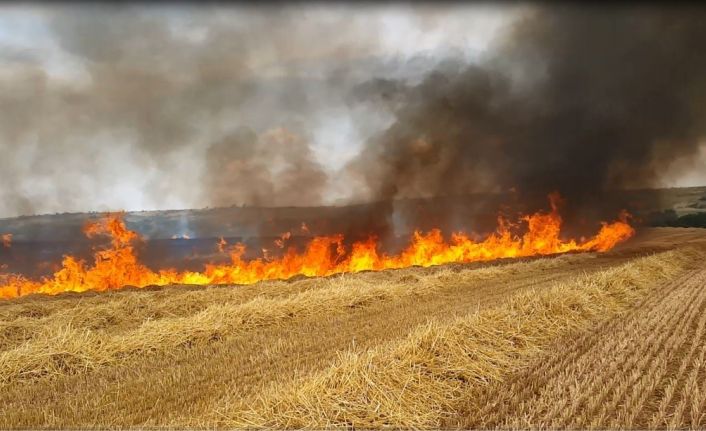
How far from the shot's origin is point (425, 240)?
33.7 metres

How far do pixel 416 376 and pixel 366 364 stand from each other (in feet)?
2.02

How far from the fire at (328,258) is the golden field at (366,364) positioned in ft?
33.2

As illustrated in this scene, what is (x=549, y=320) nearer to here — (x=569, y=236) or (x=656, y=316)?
(x=656, y=316)

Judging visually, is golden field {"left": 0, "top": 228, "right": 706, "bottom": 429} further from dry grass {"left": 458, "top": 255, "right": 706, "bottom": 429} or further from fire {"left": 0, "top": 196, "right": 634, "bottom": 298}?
fire {"left": 0, "top": 196, "right": 634, "bottom": 298}

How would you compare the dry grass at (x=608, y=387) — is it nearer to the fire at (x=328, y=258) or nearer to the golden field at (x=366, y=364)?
the golden field at (x=366, y=364)

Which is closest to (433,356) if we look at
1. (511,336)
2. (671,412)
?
(511,336)

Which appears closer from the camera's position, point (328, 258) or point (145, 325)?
point (145, 325)

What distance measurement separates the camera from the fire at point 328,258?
77.0 ft

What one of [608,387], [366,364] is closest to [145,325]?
[366,364]

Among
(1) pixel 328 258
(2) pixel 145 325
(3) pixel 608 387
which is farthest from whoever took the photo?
(1) pixel 328 258

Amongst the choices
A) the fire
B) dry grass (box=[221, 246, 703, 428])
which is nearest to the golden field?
dry grass (box=[221, 246, 703, 428])

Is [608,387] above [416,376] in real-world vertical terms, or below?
below

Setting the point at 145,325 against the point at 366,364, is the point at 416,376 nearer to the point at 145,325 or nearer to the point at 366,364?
the point at 366,364

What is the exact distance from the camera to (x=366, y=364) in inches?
245
